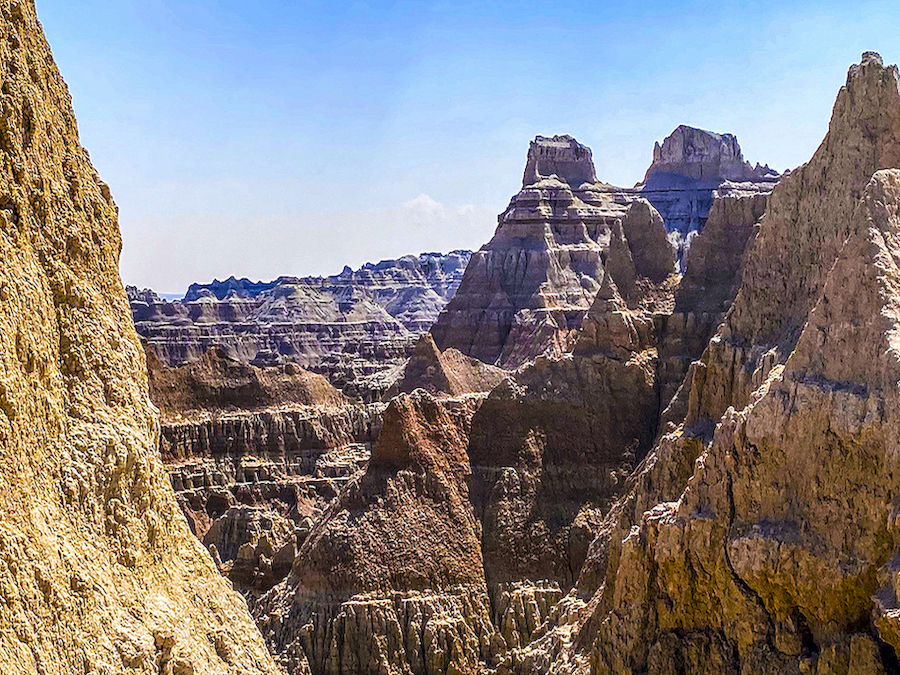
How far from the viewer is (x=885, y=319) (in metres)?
26.7

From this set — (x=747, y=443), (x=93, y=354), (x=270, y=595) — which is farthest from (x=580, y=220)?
(x=93, y=354)

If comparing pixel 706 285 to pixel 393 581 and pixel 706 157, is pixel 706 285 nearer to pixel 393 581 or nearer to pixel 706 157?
pixel 393 581

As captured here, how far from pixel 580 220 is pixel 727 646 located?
323ft

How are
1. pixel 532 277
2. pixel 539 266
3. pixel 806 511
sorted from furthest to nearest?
pixel 539 266
pixel 532 277
pixel 806 511

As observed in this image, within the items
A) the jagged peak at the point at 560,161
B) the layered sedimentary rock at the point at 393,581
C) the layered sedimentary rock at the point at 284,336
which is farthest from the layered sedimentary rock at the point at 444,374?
the jagged peak at the point at 560,161

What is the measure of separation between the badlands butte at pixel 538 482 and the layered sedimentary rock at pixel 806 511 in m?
0.06

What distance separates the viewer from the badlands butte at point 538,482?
19.9 m

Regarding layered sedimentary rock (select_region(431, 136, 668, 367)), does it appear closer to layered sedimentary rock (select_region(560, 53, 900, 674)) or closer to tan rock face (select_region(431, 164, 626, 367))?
tan rock face (select_region(431, 164, 626, 367))

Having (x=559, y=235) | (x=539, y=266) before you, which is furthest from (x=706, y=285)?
(x=559, y=235)

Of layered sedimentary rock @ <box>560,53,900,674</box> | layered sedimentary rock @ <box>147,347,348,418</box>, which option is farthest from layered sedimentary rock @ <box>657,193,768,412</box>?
layered sedimentary rock @ <box>147,347,348,418</box>

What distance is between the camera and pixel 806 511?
2702 cm

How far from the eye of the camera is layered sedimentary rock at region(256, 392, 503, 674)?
47.9 m

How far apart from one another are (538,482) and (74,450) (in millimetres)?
34115

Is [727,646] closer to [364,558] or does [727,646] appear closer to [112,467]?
[112,467]
